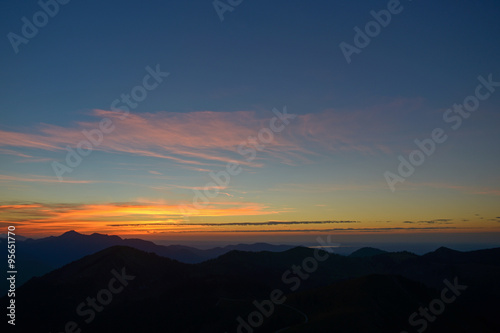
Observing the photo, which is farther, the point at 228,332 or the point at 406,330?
the point at 228,332

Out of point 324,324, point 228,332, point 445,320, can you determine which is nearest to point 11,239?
point 228,332

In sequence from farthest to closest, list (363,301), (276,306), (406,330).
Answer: (276,306), (363,301), (406,330)

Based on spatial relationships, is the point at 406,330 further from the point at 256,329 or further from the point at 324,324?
the point at 256,329

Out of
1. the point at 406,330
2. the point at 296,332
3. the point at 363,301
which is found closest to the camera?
the point at 296,332

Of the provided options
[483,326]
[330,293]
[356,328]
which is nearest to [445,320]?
[483,326]

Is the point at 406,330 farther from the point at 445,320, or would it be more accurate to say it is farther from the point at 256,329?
the point at 256,329

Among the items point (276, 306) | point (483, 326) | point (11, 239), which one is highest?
point (11, 239)

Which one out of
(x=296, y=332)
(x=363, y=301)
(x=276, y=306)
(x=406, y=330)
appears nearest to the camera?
(x=296, y=332)

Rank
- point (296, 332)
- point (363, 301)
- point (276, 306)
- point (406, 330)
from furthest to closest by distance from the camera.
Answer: point (276, 306) → point (363, 301) → point (406, 330) → point (296, 332)

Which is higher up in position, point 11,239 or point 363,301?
point 11,239
